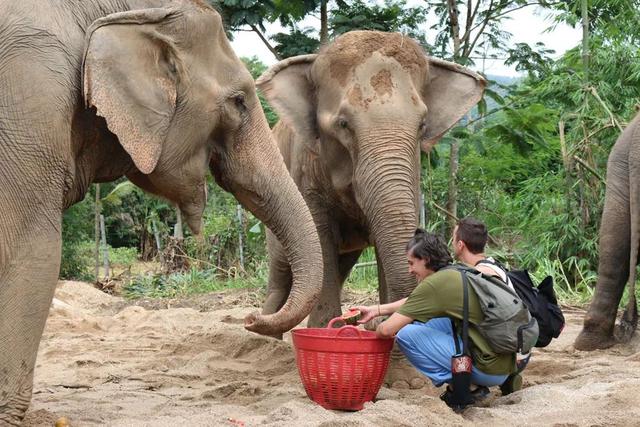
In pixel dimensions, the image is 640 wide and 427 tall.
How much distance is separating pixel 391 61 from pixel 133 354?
3248mm

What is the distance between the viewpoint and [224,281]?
14445mm

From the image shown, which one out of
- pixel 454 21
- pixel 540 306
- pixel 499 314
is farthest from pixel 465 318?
pixel 454 21

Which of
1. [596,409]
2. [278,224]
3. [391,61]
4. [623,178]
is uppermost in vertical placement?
[391,61]

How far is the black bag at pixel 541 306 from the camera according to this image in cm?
508

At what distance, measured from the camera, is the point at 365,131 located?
5.62 meters

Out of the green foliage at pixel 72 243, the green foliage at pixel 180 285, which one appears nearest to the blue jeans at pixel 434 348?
the green foliage at pixel 180 285

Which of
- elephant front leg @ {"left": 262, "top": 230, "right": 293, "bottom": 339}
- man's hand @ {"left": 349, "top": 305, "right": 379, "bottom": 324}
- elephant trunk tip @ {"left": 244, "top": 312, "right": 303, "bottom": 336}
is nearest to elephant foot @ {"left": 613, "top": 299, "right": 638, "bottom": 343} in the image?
elephant front leg @ {"left": 262, "top": 230, "right": 293, "bottom": 339}

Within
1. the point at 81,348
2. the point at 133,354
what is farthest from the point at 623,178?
the point at 81,348

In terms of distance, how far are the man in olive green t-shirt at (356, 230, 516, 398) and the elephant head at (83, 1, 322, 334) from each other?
20.0 inches

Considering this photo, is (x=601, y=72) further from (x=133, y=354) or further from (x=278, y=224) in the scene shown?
(x=278, y=224)

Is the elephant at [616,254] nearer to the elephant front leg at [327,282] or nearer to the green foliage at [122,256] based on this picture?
the elephant front leg at [327,282]

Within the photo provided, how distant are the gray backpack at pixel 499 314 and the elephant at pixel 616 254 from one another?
98.3 inches

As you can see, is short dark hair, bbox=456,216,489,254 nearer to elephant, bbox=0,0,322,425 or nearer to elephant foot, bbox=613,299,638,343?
elephant, bbox=0,0,322,425

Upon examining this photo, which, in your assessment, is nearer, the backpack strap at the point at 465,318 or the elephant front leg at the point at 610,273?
the backpack strap at the point at 465,318
